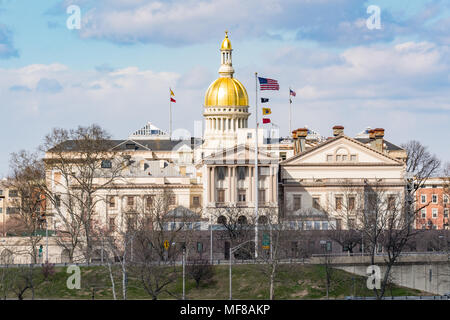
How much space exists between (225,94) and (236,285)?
83.7 meters

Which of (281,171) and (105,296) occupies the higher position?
(281,171)

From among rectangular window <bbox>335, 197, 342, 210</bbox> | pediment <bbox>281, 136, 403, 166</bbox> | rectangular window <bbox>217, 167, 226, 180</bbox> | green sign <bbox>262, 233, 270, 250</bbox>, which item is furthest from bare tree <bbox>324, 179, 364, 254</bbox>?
green sign <bbox>262, 233, 270, 250</bbox>

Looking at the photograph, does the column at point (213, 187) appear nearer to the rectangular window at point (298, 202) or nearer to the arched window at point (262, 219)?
the rectangular window at point (298, 202)

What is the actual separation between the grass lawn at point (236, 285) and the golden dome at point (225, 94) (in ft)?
259

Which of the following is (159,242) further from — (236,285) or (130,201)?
(130,201)

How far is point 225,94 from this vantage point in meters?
178

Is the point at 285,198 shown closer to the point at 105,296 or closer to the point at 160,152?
the point at 160,152

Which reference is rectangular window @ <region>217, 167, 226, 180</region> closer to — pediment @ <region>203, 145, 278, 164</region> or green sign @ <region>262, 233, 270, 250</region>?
pediment @ <region>203, 145, 278, 164</region>

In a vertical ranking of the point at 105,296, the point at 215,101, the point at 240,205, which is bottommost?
the point at 105,296
